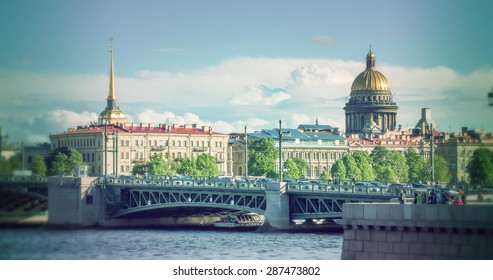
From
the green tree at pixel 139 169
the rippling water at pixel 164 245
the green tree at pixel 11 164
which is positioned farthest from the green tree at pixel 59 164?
the green tree at pixel 11 164

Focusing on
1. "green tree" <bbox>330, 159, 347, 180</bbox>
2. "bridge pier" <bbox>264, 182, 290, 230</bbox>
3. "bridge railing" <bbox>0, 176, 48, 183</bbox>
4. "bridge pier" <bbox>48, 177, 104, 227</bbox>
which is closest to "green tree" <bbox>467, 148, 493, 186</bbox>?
"bridge pier" <bbox>264, 182, 290, 230</bbox>

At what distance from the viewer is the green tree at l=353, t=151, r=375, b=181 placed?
3531 inches

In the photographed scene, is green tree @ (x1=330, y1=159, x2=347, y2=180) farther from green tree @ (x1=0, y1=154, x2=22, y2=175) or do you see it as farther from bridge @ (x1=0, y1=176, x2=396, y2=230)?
green tree @ (x1=0, y1=154, x2=22, y2=175)

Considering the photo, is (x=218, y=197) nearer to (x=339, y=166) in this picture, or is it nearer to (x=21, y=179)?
(x=21, y=179)

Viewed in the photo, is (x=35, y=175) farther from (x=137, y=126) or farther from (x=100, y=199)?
(x=137, y=126)

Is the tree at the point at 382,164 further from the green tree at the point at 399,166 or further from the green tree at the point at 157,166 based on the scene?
the green tree at the point at 157,166

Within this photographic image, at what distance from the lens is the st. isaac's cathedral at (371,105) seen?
108881mm

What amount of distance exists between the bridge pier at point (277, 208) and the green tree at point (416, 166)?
27.4 meters

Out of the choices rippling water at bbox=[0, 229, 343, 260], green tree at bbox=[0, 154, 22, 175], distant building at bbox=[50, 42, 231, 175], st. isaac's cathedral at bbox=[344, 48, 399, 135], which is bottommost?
rippling water at bbox=[0, 229, 343, 260]

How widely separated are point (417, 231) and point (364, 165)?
215ft

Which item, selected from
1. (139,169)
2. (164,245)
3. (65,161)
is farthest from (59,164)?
(139,169)

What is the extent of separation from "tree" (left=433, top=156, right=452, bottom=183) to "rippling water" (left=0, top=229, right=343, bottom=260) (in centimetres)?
2113

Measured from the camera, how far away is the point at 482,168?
51094 millimetres
